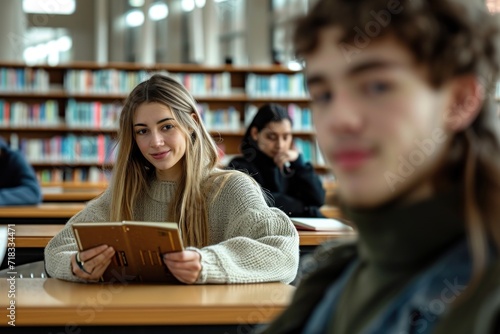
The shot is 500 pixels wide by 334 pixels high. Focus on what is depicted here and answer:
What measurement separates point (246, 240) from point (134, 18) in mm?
8173

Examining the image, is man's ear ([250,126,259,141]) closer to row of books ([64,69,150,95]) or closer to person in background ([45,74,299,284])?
person in background ([45,74,299,284])

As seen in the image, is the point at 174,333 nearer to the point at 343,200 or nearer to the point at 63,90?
the point at 343,200

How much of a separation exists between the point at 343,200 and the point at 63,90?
7.65m

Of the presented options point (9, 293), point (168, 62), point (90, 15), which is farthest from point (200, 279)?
point (90, 15)

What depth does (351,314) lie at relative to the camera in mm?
771

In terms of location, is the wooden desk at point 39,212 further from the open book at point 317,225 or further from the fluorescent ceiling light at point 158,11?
the fluorescent ceiling light at point 158,11

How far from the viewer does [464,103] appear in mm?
718

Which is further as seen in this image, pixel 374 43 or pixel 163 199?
pixel 163 199

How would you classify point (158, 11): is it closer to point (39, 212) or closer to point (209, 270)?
point (39, 212)

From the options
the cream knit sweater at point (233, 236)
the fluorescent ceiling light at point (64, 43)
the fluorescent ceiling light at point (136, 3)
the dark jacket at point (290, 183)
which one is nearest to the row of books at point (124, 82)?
the fluorescent ceiling light at point (136, 3)

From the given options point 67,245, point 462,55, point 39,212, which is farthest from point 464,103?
point 39,212

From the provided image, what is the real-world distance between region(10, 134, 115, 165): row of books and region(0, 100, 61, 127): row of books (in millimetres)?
178

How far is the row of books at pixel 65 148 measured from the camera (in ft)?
26.3

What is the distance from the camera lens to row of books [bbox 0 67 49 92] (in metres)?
7.94
